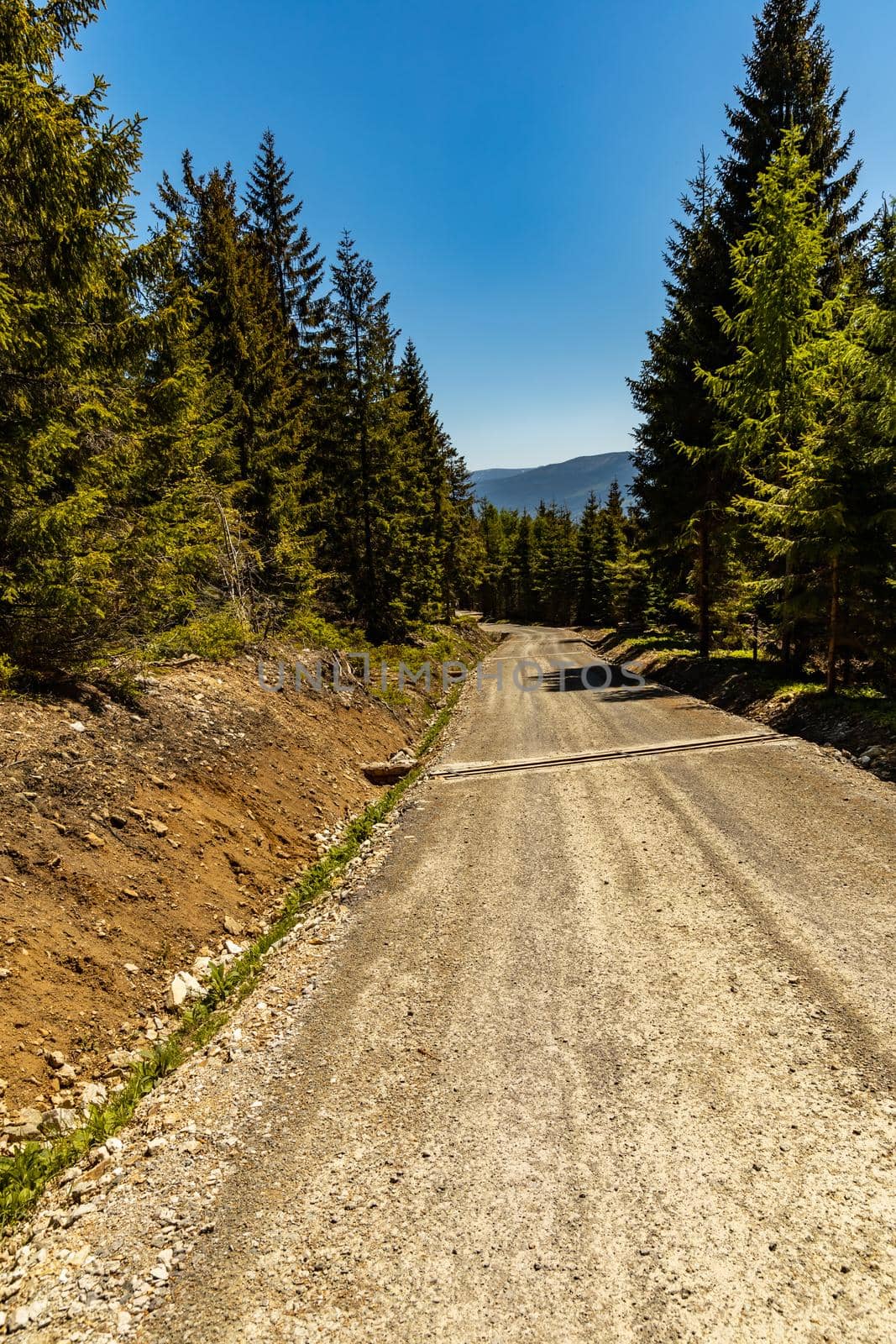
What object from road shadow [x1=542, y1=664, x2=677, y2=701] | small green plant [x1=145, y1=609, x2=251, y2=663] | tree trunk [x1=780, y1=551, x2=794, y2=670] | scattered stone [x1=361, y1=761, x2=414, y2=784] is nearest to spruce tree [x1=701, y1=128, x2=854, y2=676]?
tree trunk [x1=780, y1=551, x2=794, y2=670]

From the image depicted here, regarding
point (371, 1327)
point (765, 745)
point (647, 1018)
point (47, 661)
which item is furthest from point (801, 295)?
point (371, 1327)

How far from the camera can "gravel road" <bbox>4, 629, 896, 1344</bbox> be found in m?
2.60

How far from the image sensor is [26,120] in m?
6.04

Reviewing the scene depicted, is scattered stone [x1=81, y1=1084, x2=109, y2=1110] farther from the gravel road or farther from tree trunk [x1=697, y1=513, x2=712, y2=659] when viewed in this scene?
tree trunk [x1=697, y1=513, x2=712, y2=659]

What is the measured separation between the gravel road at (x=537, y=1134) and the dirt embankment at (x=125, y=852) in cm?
84

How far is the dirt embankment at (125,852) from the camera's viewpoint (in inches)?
166

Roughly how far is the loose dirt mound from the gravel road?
87 centimetres

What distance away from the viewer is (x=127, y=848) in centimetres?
582

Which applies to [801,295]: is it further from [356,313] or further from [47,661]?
[47,661]

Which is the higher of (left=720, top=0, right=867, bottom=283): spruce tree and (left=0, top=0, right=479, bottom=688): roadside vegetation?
(left=720, top=0, right=867, bottom=283): spruce tree

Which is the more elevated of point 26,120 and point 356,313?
point 356,313

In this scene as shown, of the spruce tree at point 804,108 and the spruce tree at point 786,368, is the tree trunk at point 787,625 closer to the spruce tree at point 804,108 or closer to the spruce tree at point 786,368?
the spruce tree at point 786,368

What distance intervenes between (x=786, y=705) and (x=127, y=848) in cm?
1237

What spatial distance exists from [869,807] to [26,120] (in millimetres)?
12608
